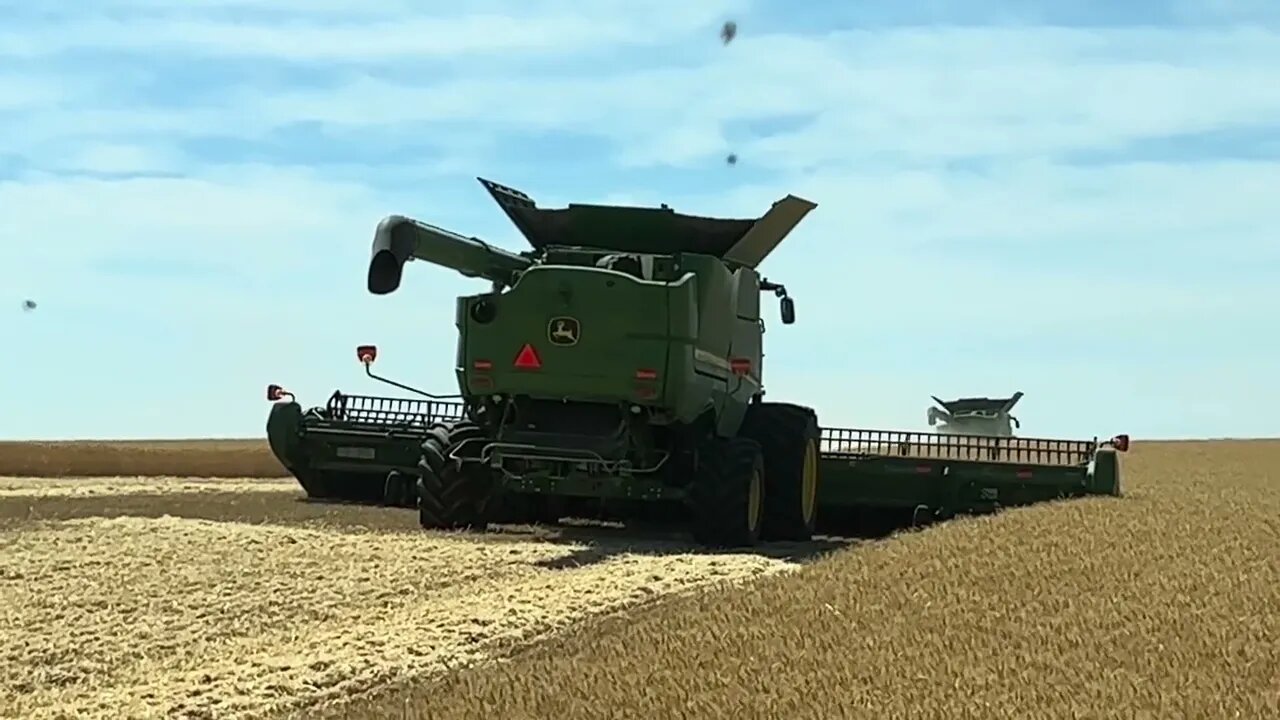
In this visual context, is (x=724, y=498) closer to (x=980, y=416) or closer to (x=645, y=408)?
(x=645, y=408)

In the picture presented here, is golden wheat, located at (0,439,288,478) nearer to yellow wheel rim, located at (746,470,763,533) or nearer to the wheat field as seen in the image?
the wheat field

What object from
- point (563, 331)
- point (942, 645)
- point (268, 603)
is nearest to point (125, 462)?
point (563, 331)

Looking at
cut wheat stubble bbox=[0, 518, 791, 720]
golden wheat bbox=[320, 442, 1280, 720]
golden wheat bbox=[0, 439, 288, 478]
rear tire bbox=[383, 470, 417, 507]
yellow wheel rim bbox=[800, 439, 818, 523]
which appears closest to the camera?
golden wheat bbox=[320, 442, 1280, 720]

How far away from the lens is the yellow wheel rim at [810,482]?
1743 centimetres

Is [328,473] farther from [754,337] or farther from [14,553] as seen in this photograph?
[14,553]

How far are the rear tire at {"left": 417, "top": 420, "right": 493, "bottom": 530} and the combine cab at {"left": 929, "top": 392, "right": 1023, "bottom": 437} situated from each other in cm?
1525

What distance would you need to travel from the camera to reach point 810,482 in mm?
17922

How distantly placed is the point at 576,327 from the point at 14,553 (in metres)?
4.75

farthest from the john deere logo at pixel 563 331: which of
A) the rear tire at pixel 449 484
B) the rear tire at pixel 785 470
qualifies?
the rear tire at pixel 785 470

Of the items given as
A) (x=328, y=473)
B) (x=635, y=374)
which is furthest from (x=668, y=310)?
(x=328, y=473)

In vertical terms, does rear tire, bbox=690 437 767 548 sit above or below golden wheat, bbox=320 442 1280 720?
above

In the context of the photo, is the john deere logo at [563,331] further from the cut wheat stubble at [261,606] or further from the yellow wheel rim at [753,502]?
the yellow wheel rim at [753,502]

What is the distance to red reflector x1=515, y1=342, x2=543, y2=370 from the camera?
605 inches

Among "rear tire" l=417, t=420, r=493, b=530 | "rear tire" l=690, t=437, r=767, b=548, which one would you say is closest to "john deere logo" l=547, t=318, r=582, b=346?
"rear tire" l=417, t=420, r=493, b=530
